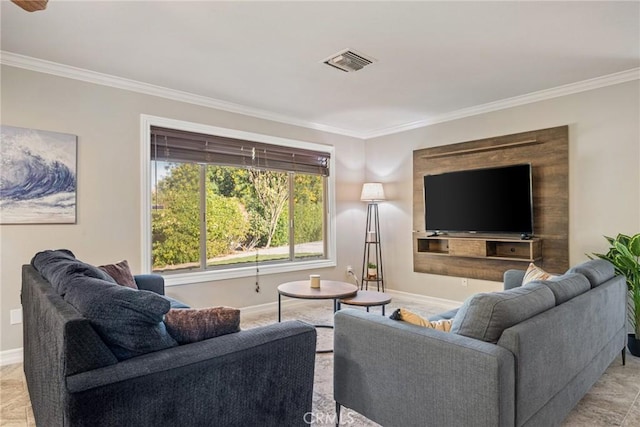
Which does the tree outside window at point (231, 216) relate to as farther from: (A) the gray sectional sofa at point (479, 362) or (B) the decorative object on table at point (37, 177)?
(A) the gray sectional sofa at point (479, 362)

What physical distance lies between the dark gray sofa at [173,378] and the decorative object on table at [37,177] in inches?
67.6

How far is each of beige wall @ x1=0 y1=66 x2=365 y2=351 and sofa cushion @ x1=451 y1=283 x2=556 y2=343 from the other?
3180mm

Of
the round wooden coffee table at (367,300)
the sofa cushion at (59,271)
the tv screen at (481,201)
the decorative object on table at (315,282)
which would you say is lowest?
the round wooden coffee table at (367,300)

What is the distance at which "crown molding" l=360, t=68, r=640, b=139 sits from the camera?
3.60m

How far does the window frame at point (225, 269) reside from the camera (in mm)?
3773

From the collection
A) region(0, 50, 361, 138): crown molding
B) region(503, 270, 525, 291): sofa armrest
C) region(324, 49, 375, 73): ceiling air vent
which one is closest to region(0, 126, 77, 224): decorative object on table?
region(0, 50, 361, 138): crown molding

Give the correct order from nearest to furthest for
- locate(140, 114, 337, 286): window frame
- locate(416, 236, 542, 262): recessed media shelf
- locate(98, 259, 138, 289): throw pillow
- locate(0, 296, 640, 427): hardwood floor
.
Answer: locate(0, 296, 640, 427): hardwood floor, locate(98, 259, 138, 289): throw pillow, locate(140, 114, 337, 286): window frame, locate(416, 236, 542, 262): recessed media shelf

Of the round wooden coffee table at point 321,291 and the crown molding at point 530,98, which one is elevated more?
the crown molding at point 530,98

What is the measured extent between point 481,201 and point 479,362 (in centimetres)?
334

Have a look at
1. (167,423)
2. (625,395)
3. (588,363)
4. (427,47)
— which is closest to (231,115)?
(427,47)

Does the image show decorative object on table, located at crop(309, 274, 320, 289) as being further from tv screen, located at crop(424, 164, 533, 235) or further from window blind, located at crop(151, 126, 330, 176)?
tv screen, located at crop(424, 164, 533, 235)

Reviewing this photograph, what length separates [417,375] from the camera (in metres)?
1.66

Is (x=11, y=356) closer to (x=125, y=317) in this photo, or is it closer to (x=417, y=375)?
(x=125, y=317)

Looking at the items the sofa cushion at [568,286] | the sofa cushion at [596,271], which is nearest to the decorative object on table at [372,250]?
the sofa cushion at [596,271]
